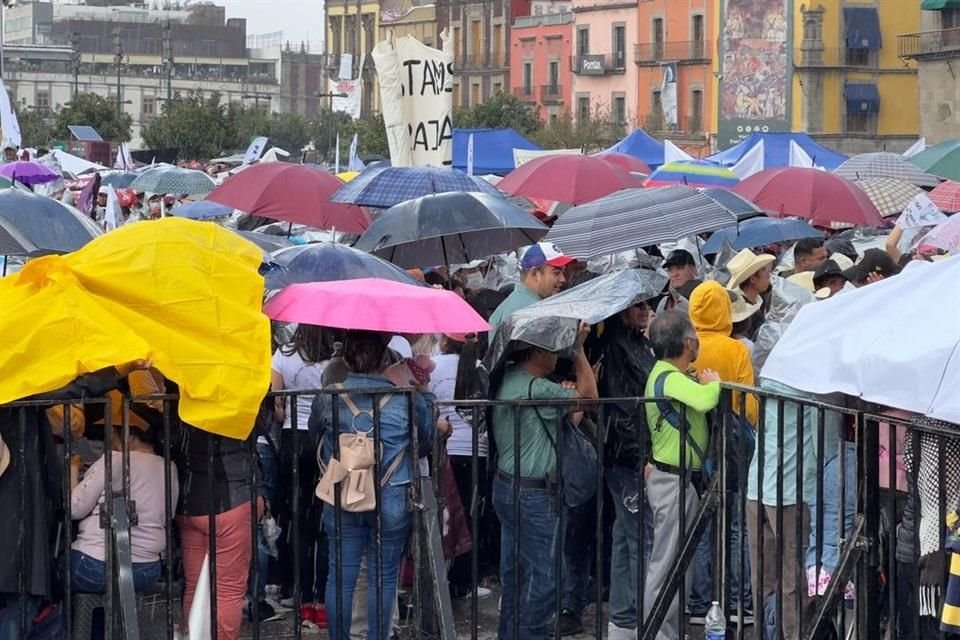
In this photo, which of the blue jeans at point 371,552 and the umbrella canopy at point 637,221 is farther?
the umbrella canopy at point 637,221

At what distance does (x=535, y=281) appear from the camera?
321 inches

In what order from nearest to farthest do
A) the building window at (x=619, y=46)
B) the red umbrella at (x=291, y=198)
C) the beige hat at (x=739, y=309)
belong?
the beige hat at (x=739, y=309)
the red umbrella at (x=291, y=198)
the building window at (x=619, y=46)

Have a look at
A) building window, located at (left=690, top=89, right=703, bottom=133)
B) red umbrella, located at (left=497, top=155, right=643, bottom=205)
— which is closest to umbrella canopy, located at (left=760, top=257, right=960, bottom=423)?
red umbrella, located at (left=497, top=155, right=643, bottom=205)

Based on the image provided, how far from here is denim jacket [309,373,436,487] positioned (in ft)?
20.3

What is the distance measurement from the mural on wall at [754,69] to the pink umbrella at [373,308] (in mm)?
59230

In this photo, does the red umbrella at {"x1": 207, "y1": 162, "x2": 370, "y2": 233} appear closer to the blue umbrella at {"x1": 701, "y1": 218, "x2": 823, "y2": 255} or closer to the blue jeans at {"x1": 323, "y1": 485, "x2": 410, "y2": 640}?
the blue umbrella at {"x1": 701, "y1": 218, "x2": 823, "y2": 255}

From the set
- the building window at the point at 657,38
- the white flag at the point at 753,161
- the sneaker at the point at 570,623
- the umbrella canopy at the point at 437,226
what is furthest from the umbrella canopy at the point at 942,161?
the building window at the point at 657,38

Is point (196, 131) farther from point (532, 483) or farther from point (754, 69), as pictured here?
point (532, 483)

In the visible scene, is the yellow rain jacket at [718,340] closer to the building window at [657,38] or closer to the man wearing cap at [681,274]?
the man wearing cap at [681,274]

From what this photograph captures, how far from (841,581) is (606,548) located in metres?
2.71

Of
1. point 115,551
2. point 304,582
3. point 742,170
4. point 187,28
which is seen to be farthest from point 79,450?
point 187,28

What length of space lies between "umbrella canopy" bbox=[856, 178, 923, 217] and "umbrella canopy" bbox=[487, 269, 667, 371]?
7.56m

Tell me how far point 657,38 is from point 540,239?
65.1m

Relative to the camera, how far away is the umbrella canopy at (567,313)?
6839 mm
